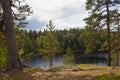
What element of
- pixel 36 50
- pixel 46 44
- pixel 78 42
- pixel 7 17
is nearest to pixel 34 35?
pixel 36 50

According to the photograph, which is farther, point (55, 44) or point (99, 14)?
point (55, 44)

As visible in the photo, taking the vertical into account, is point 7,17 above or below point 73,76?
above

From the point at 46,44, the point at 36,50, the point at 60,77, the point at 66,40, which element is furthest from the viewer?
the point at 66,40

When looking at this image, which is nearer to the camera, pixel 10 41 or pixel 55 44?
pixel 10 41

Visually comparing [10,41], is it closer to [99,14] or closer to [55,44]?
[99,14]

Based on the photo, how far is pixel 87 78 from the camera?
1101 cm

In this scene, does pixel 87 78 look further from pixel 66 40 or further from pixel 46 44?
pixel 66 40

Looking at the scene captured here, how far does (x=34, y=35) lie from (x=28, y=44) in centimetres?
2184

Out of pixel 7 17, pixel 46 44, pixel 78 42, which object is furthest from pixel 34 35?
pixel 7 17

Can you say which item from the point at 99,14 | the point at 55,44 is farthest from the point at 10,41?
the point at 55,44

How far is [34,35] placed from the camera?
466 ft

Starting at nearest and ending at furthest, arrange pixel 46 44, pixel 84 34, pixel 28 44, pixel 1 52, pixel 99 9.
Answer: pixel 1 52
pixel 99 9
pixel 84 34
pixel 46 44
pixel 28 44

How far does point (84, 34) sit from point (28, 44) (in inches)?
3524

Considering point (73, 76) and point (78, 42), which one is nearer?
point (73, 76)
